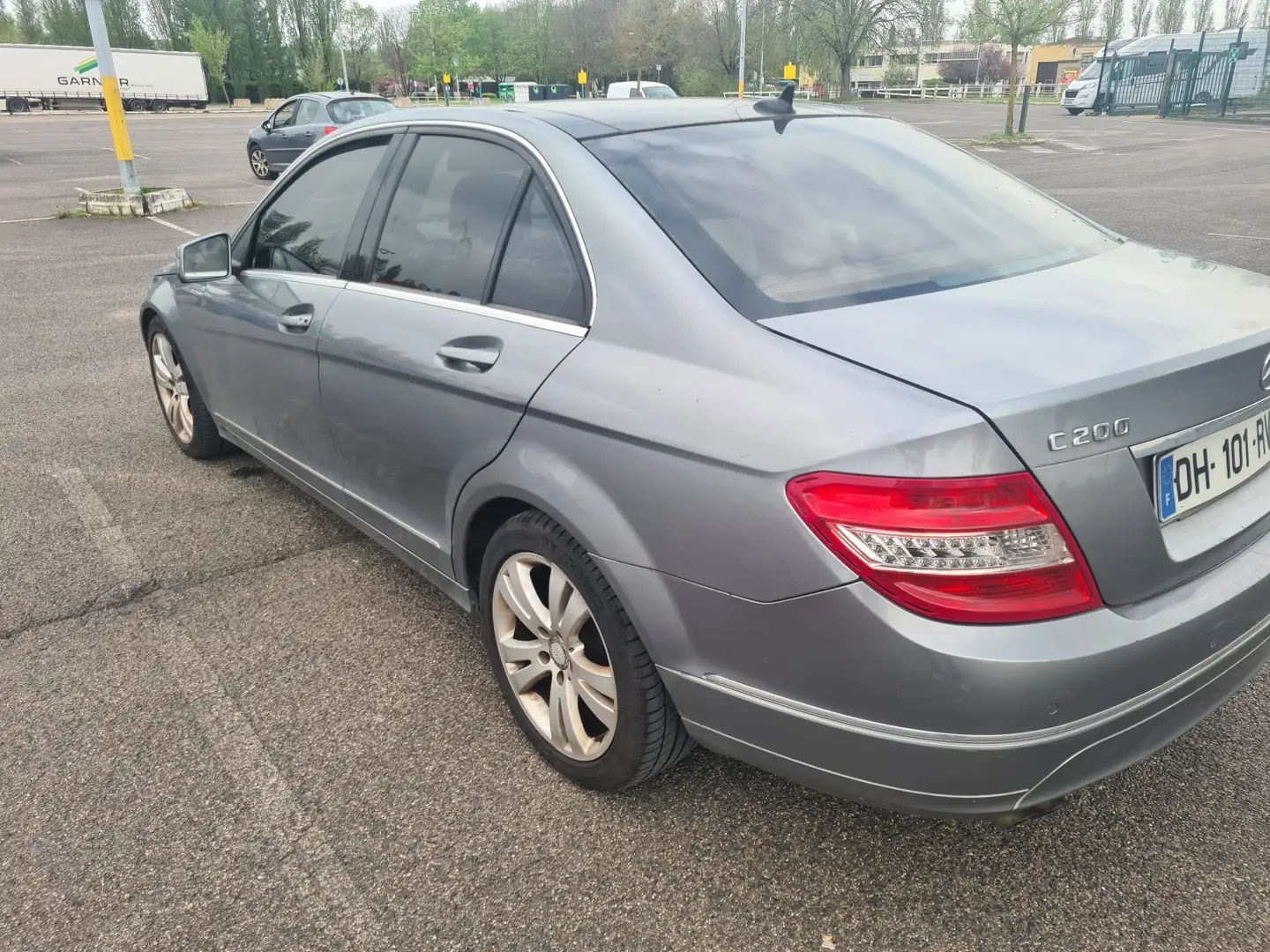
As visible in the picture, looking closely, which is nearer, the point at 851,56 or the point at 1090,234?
the point at 1090,234

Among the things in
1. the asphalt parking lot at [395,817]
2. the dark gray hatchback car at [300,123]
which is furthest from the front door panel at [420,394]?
the dark gray hatchback car at [300,123]

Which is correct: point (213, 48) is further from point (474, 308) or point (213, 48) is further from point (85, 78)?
point (474, 308)

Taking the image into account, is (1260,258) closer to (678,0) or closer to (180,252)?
(180,252)

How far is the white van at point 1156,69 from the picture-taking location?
33.1m

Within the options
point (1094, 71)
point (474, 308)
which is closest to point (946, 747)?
point (474, 308)

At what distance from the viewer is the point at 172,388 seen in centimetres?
474

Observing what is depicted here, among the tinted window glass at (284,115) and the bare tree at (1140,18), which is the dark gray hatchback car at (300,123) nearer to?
the tinted window glass at (284,115)

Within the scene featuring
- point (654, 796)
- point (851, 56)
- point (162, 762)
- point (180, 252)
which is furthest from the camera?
point (851, 56)

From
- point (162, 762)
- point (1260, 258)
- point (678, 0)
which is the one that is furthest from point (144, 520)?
point (678, 0)

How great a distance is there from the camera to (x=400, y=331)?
2.76 meters

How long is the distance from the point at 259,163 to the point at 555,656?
63.3ft

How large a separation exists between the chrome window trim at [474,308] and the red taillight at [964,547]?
0.86 metres

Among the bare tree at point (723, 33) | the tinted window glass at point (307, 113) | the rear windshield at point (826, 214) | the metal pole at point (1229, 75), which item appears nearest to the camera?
the rear windshield at point (826, 214)

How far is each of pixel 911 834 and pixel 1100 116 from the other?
41.2 meters
